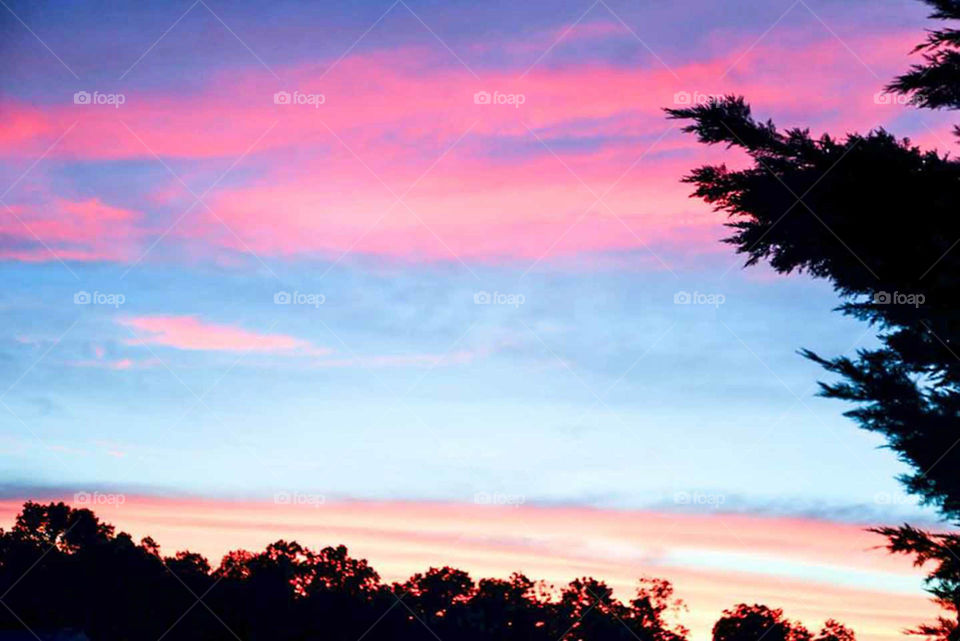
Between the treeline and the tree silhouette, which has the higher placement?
the tree silhouette

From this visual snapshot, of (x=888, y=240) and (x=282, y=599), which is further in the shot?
(x=282, y=599)

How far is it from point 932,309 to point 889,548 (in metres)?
2.78

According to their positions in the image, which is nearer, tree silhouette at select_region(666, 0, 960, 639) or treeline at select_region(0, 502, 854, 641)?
tree silhouette at select_region(666, 0, 960, 639)

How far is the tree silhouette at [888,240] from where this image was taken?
12.2m

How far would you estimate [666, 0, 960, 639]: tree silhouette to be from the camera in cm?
1220

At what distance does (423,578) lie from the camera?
86.8 metres

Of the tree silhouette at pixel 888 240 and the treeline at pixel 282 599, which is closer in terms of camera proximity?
the tree silhouette at pixel 888 240

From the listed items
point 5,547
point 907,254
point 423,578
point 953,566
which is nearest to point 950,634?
point 953,566

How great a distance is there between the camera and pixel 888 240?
1238cm

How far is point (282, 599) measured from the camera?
80875mm

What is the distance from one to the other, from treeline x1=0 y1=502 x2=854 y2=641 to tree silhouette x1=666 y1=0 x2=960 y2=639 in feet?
207

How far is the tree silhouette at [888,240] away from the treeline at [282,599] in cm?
6300

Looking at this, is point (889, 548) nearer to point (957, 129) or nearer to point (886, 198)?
point (886, 198)

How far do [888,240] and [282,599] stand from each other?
7441 cm
